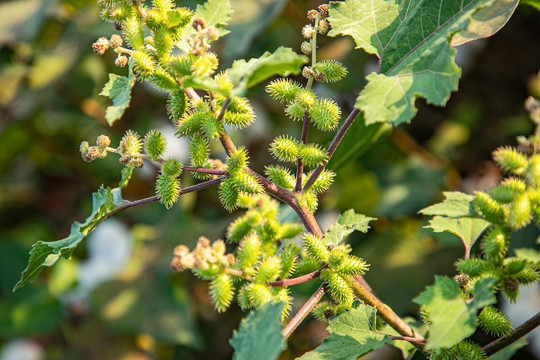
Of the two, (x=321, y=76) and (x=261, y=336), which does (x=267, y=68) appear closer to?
(x=321, y=76)

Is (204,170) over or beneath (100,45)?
beneath

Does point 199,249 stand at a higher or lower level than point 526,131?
higher

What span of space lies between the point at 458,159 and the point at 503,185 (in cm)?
160

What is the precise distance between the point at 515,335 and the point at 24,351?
2.40m

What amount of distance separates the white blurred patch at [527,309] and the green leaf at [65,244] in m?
1.42

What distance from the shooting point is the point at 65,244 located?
0.97 m

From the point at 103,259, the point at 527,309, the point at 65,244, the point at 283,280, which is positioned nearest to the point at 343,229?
the point at 283,280

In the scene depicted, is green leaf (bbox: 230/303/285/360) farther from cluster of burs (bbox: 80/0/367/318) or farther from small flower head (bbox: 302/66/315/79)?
small flower head (bbox: 302/66/315/79)

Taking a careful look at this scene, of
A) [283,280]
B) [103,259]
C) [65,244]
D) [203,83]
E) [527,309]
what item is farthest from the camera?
[103,259]

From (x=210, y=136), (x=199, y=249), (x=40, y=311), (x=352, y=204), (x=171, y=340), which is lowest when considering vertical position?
(x=40, y=311)

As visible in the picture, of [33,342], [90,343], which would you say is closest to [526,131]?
[90,343]

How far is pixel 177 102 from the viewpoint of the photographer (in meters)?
0.87

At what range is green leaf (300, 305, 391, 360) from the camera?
35.9 inches

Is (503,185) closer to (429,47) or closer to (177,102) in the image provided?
(429,47)
